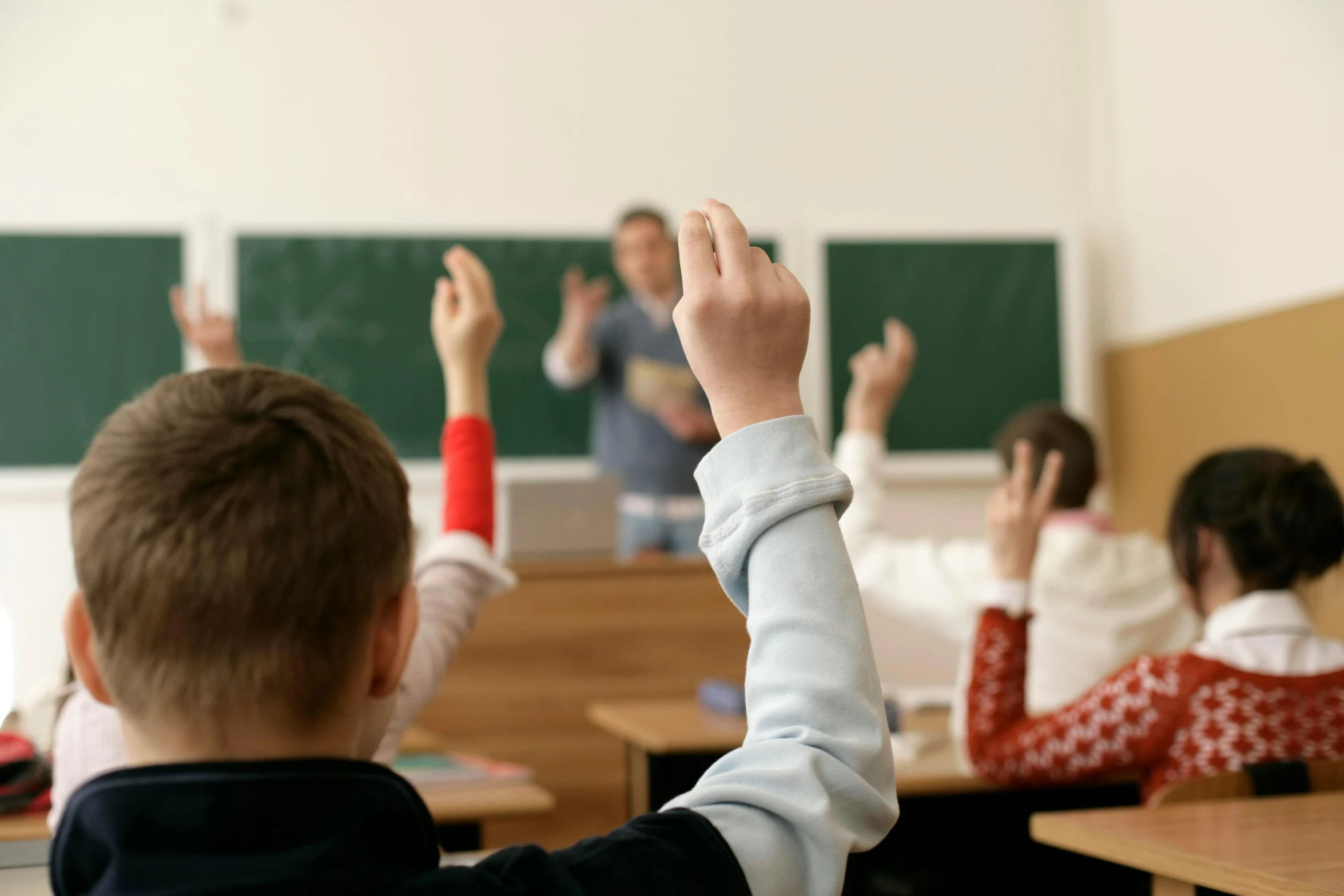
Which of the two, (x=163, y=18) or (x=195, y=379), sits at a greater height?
(x=163, y=18)

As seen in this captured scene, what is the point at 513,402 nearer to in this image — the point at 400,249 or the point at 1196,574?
the point at 400,249

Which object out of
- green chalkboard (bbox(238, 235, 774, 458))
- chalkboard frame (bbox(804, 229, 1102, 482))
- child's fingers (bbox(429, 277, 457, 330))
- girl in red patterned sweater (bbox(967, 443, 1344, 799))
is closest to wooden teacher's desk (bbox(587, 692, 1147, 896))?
girl in red patterned sweater (bbox(967, 443, 1344, 799))

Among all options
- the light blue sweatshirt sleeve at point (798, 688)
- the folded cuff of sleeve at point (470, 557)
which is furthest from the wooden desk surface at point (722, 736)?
the light blue sweatshirt sleeve at point (798, 688)

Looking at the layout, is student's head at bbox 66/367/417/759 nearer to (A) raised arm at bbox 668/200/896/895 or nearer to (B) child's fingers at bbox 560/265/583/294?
(A) raised arm at bbox 668/200/896/895

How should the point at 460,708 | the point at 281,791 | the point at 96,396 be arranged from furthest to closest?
the point at 96,396 → the point at 460,708 → the point at 281,791

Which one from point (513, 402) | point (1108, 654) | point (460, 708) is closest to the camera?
point (1108, 654)

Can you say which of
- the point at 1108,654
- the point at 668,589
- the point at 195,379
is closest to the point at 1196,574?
the point at 1108,654

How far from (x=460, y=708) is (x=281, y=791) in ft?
9.19

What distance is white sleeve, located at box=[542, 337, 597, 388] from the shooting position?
14.7 feet

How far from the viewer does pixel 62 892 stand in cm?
57

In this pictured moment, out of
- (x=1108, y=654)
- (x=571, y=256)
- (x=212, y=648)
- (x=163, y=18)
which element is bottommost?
(x=1108, y=654)

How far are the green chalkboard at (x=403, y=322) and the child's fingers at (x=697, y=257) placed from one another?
411cm

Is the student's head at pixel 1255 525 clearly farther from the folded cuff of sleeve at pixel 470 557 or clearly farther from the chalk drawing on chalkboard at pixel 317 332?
the chalk drawing on chalkboard at pixel 317 332

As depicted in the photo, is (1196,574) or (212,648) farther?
(1196,574)
